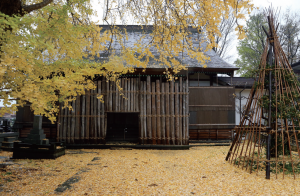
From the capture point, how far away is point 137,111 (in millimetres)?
9977

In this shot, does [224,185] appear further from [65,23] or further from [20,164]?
[20,164]

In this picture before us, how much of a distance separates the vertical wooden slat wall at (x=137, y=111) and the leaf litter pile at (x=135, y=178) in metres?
2.42

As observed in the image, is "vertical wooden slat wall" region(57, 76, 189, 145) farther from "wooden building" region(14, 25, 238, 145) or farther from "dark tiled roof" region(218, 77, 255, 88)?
"dark tiled roof" region(218, 77, 255, 88)

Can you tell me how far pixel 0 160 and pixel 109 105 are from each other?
14.9 ft

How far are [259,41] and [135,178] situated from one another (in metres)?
20.2

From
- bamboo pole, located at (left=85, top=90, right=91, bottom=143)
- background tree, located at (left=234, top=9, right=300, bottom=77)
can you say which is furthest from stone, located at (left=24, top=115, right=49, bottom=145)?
background tree, located at (left=234, top=9, right=300, bottom=77)

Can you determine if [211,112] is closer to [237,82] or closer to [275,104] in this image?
[237,82]

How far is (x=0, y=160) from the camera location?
7254 millimetres

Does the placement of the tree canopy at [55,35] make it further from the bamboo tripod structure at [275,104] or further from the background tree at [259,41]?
the background tree at [259,41]

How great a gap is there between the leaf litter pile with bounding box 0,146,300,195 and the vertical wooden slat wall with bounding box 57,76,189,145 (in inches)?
95.4

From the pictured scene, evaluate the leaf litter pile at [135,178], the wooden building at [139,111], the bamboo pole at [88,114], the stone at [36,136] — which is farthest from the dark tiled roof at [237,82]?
the stone at [36,136]

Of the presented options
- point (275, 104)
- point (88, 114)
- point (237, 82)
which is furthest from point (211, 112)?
point (88, 114)

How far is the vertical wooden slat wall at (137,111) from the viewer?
9.91m

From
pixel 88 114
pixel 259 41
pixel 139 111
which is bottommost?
pixel 88 114
